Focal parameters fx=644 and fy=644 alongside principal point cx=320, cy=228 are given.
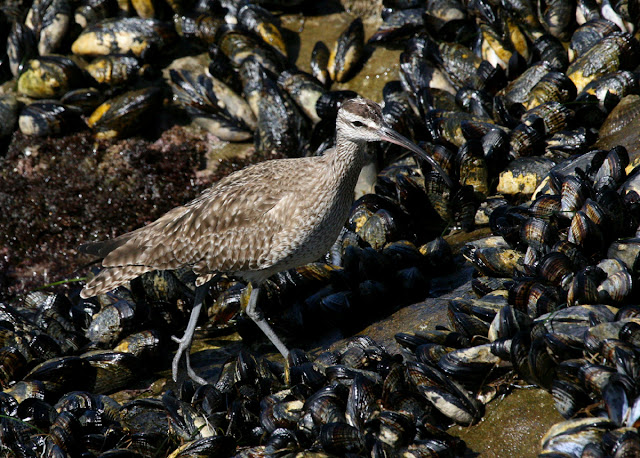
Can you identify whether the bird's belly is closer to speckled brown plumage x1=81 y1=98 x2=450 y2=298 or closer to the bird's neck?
speckled brown plumage x1=81 y1=98 x2=450 y2=298

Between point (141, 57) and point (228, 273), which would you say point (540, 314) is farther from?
point (141, 57)

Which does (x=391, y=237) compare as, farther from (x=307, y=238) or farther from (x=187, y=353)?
(x=187, y=353)

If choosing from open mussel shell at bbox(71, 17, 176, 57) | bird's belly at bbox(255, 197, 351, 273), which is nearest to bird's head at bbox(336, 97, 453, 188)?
bird's belly at bbox(255, 197, 351, 273)

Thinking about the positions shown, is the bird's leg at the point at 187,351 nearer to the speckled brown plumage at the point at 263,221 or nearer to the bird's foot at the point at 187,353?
the bird's foot at the point at 187,353

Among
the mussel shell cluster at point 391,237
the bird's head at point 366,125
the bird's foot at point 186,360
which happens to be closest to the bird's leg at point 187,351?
the bird's foot at point 186,360

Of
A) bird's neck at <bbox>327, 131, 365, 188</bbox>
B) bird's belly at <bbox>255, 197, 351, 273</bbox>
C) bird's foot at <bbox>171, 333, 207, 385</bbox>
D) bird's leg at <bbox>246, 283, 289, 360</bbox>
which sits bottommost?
bird's foot at <bbox>171, 333, 207, 385</bbox>

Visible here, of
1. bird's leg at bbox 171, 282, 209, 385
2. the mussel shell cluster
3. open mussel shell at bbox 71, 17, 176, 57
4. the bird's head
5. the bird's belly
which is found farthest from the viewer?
open mussel shell at bbox 71, 17, 176, 57

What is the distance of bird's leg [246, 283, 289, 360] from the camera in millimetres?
5805

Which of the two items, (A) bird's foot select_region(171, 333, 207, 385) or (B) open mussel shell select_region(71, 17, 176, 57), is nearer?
(A) bird's foot select_region(171, 333, 207, 385)

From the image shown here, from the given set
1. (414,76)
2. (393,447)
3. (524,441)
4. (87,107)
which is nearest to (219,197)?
(393,447)

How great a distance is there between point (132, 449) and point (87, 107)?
21.5ft

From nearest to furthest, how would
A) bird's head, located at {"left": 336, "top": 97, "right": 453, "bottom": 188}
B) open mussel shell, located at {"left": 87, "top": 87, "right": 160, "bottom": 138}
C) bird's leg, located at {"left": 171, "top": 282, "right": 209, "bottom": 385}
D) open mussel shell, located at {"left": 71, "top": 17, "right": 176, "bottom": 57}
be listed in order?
1. bird's head, located at {"left": 336, "top": 97, "right": 453, "bottom": 188}
2. bird's leg, located at {"left": 171, "top": 282, "right": 209, "bottom": 385}
3. open mussel shell, located at {"left": 87, "top": 87, "right": 160, "bottom": 138}
4. open mussel shell, located at {"left": 71, "top": 17, "right": 176, "bottom": 57}

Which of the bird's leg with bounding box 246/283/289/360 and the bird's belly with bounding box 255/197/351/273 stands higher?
the bird's belly with bounding box 255/197/351/273

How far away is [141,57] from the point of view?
10148mm
